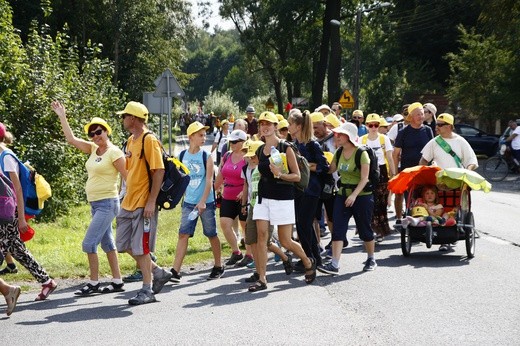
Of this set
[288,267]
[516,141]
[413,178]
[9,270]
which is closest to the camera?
[288,267]

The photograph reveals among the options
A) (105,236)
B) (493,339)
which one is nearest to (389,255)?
(105,236)

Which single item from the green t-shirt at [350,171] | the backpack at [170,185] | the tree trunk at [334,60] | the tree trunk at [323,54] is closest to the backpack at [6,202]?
the backpack at [170,185]

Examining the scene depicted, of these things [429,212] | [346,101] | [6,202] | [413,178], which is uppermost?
[346,101]

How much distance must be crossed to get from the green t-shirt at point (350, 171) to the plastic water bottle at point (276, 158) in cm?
150

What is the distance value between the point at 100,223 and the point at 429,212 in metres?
4.42

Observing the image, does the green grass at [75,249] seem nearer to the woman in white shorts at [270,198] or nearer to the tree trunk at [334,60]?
the woman in white shorts at [270,198]

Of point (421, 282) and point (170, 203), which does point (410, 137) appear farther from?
point (170, 203)

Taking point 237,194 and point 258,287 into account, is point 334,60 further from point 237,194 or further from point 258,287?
point 258,287

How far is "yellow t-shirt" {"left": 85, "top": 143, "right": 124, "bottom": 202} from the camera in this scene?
9.71 metres

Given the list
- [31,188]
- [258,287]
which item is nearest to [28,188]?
[31,188]

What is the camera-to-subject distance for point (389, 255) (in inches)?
490

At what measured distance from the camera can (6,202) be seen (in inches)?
343

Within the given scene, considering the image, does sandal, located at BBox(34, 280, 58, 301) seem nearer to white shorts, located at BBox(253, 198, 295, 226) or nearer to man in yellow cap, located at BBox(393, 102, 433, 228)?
white shorts, located at BBox(253, 198, 295, 226)

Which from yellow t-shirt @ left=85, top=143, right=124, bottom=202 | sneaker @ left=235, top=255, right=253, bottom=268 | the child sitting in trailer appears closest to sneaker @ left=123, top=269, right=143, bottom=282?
yellow t-shirt @ left=85, top=143, right=124, bottom=202
